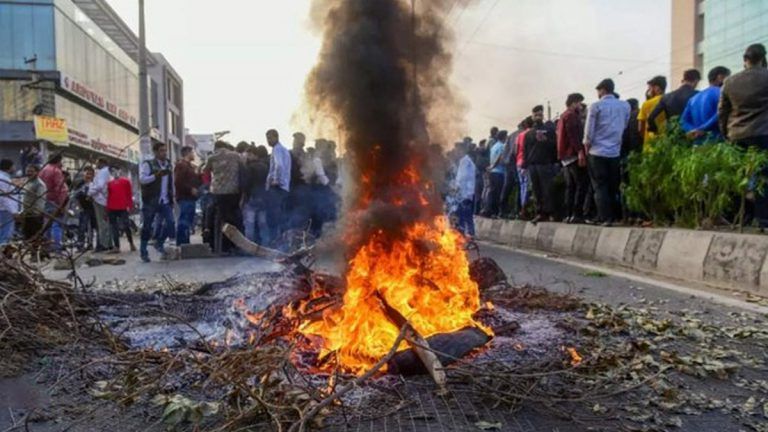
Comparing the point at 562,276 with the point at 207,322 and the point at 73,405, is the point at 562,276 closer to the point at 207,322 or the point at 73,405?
the point at 207,322

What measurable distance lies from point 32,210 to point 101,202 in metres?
8.90

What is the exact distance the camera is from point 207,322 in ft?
16.0

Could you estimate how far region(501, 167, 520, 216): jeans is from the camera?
14.5 m

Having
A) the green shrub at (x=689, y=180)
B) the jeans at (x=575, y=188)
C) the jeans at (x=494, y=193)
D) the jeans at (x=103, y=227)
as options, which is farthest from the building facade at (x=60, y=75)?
the green shrub at (x=689, y=180)

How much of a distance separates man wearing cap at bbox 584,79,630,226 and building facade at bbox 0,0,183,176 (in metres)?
24.5

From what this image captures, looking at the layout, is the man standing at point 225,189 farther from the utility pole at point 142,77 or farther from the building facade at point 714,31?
the building facade at point 714,31

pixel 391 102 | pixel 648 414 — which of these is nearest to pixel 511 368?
pixel 648 414

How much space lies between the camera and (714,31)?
1978 inches

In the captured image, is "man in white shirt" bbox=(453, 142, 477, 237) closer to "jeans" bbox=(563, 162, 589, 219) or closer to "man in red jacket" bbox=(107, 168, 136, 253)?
"jeans" bbox=(563, 162, 589, 219)

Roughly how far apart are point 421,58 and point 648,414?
3.09m

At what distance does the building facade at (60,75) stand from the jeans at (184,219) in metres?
18.8

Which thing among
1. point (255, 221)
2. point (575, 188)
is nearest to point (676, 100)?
point (575, 188)

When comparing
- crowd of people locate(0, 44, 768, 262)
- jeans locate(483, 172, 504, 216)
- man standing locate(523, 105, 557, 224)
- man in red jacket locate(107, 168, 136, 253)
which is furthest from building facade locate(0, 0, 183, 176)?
man standing locate(523, 105, 557, 224)

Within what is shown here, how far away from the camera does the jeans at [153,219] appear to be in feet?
36.6
